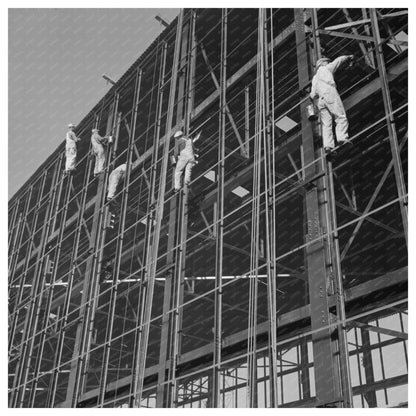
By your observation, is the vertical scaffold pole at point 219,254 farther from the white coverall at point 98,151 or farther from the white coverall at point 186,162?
the white coverall at point 98,151

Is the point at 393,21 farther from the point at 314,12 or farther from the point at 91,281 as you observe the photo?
the point at 91,281

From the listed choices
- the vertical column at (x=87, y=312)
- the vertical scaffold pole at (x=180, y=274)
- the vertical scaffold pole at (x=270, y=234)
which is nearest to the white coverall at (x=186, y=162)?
the vertical scaffold pole at (x=180, y=274)

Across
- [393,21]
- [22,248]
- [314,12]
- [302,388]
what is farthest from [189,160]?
[22,248]

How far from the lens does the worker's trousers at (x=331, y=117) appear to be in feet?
36.1

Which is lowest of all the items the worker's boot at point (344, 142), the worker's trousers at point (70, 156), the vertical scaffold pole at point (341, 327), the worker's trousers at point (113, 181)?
the vertical scaffold pole at point (341, 327)

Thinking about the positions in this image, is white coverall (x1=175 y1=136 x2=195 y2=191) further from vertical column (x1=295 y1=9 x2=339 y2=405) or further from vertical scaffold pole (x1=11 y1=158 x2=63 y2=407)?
vertical scaffold pole (x1=11 y1=158 x2=63 y2=407)

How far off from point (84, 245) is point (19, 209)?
6.49 metres

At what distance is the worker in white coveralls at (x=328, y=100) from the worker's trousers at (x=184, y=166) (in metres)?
4.79

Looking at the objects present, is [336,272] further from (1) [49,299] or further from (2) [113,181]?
(1) [49,299]

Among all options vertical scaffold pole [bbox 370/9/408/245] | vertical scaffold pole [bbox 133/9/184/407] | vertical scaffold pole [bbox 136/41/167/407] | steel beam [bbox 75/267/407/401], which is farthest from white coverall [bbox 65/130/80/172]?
vertical scaffold pole [bbox 370/9/408/245]

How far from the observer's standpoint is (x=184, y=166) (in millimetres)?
15844

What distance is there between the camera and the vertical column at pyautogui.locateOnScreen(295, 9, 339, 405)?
30.9 ft

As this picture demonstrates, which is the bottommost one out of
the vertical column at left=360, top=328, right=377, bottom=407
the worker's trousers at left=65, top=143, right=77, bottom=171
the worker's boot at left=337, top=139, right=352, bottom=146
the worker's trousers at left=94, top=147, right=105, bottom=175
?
the vertical column at left=360, top=328, right=377, bottom=407

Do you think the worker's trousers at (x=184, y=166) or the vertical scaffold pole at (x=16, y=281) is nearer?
the worker's trousers at (x=184, y=166)
